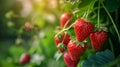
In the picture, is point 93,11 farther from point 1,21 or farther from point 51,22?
point 1,21

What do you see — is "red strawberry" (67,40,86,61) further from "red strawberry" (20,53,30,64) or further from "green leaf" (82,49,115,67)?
"red strawberry" (20,53,30,64)

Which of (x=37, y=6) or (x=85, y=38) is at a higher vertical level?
(x=37, y=6)

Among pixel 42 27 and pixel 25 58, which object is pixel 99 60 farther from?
pixel 42 27

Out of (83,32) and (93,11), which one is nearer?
(83,32)

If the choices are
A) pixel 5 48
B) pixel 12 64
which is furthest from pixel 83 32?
pixel 5 48

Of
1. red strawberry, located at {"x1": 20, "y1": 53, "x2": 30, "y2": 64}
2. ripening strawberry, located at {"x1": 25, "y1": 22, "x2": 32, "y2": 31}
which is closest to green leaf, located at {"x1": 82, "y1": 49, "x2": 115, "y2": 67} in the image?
ripening strawberry, located at {"x1": 25, "y1": 22, "x2": 32, "y2": 31}

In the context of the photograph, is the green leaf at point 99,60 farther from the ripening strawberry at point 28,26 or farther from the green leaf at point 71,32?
the ripening strawberry at point 28,26

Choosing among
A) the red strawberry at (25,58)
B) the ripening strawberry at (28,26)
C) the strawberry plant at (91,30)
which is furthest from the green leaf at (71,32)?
the red strawberry at (25,58)
